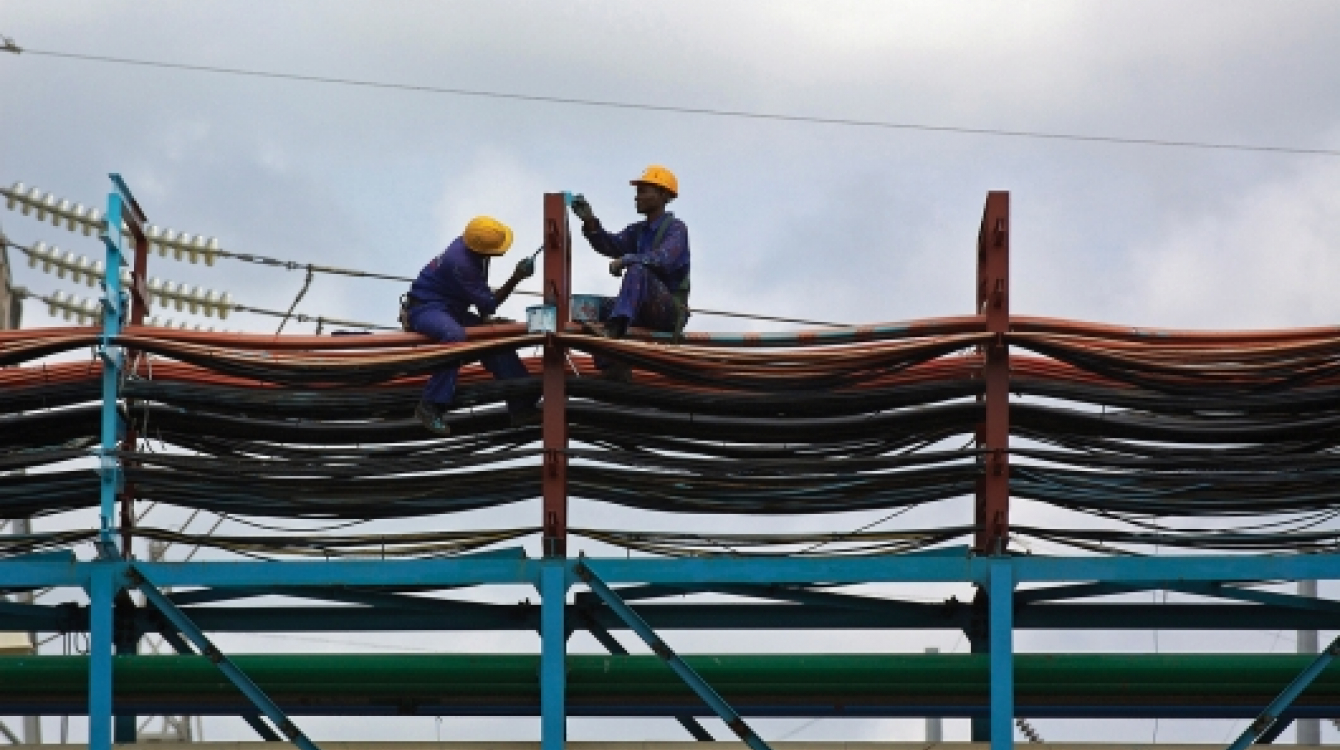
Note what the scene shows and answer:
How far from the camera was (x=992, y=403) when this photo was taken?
22531 millimetres

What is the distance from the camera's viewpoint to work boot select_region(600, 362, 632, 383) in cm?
2306

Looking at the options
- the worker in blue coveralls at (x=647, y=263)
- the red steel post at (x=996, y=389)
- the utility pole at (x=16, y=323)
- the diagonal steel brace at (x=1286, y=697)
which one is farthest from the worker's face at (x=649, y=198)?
the utility pole at (x=16, y=323)

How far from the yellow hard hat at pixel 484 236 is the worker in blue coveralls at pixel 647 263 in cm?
78

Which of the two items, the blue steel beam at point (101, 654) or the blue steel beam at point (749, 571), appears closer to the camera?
the blue steel beam at point (749, 571)

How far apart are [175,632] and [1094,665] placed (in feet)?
30.5

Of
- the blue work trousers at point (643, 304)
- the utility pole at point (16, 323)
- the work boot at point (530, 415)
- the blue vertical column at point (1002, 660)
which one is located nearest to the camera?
the blue vertical column at point (1002, 660)

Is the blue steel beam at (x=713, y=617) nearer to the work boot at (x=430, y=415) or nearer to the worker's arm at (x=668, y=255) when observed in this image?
the work boot at (x=430, y=415)

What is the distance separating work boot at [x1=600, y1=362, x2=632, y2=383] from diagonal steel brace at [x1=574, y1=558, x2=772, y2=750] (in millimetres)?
1732

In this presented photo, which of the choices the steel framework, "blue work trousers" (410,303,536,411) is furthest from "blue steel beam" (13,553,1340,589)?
"blue work trousers" (410,303,536,411)

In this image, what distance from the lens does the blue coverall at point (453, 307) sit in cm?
2291

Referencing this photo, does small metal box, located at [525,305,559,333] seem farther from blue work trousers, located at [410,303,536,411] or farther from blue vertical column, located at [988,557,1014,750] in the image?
blue vertical column, located at [988,557,1014,750]

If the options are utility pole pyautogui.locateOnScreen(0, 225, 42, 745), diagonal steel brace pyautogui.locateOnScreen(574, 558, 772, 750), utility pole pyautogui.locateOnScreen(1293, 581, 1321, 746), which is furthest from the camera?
utility pole pyautogui.locateOnScreen(0, 225, 42, 745)

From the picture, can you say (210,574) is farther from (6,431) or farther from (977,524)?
(977,524)

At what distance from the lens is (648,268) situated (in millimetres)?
22953
